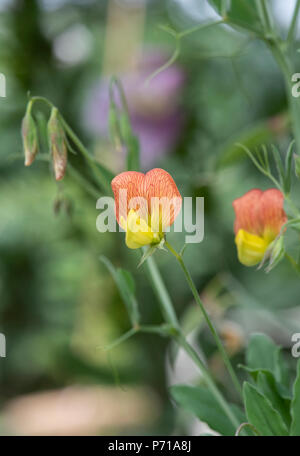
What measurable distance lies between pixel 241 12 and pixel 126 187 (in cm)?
16

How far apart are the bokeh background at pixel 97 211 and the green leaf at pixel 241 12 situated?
1.15 ft

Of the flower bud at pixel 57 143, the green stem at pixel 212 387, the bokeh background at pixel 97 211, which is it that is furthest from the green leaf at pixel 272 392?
the bokeh background at pixel 97 211

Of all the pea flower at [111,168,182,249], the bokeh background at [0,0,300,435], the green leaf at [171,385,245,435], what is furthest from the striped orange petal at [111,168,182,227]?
the bokeh background at [0,0,300,435]

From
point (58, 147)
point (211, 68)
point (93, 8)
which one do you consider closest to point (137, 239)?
point (58, 147)

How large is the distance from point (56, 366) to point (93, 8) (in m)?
0.58

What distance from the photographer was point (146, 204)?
Answer: 25 centimetres

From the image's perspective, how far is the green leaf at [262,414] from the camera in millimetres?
246

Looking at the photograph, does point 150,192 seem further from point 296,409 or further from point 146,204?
point 296,409

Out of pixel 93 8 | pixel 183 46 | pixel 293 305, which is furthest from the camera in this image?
pixel 93 8

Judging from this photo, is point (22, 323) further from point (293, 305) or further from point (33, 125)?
point (33, 125)

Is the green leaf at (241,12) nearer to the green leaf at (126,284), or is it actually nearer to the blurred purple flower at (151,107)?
the green leaf at (126,284)

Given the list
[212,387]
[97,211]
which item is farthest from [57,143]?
[97,211]

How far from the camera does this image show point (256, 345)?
33cm

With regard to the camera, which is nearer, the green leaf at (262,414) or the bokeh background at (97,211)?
the green leaf at (262,414)
